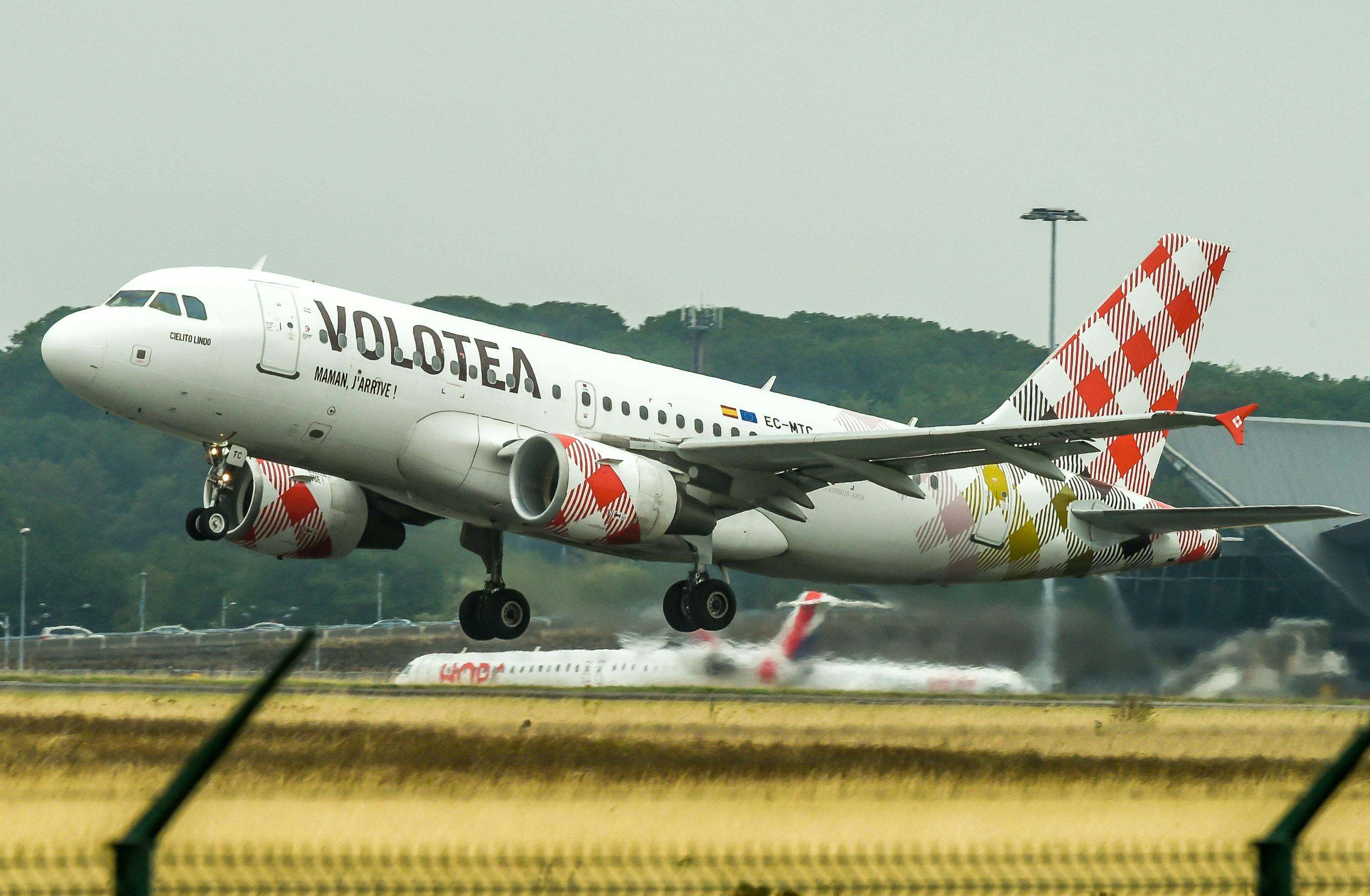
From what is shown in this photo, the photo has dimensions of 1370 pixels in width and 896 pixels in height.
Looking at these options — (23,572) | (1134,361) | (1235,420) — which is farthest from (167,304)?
(23,572)

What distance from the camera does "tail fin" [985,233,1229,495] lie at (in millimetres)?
32406

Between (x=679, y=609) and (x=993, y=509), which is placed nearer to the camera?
(x=679, y=609)

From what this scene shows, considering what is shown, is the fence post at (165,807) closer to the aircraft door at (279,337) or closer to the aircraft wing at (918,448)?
the aircraft door at (279,337)

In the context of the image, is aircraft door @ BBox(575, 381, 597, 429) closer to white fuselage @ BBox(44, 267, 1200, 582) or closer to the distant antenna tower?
white fuselage @ BBox(44, 267, 1200, 582)

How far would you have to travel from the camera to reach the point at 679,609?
88.5 feet

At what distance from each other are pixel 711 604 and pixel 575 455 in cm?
424

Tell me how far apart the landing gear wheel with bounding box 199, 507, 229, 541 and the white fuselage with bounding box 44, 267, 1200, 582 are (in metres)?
1.03

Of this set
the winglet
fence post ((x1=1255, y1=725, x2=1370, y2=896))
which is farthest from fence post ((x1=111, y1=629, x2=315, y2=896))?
the winglet

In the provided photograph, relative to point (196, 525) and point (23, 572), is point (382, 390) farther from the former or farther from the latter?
point (23, 572)

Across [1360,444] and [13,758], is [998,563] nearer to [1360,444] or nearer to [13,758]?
[13,758]

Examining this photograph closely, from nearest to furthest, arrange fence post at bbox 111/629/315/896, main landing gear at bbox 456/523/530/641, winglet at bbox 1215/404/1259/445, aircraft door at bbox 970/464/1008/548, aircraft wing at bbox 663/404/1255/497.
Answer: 1. fence post at bbox 111/629/315/896
2. winglet at bbox 1215/404/1259/445
3. aircraft wing at bbox 663/404/1255/497
4. main landing gear at bbox 456/523/530/641
5. aircraft door at bbox 970/464/1008/548

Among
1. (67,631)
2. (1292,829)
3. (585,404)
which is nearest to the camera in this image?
(1292,829)

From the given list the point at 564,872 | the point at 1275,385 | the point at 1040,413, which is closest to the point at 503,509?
the point at 1040,413

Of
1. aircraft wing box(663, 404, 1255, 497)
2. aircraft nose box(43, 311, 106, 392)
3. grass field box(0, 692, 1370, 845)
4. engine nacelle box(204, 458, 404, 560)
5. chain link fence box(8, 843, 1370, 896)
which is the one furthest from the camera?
engine nacelle box(204, 458, 404, 560)
